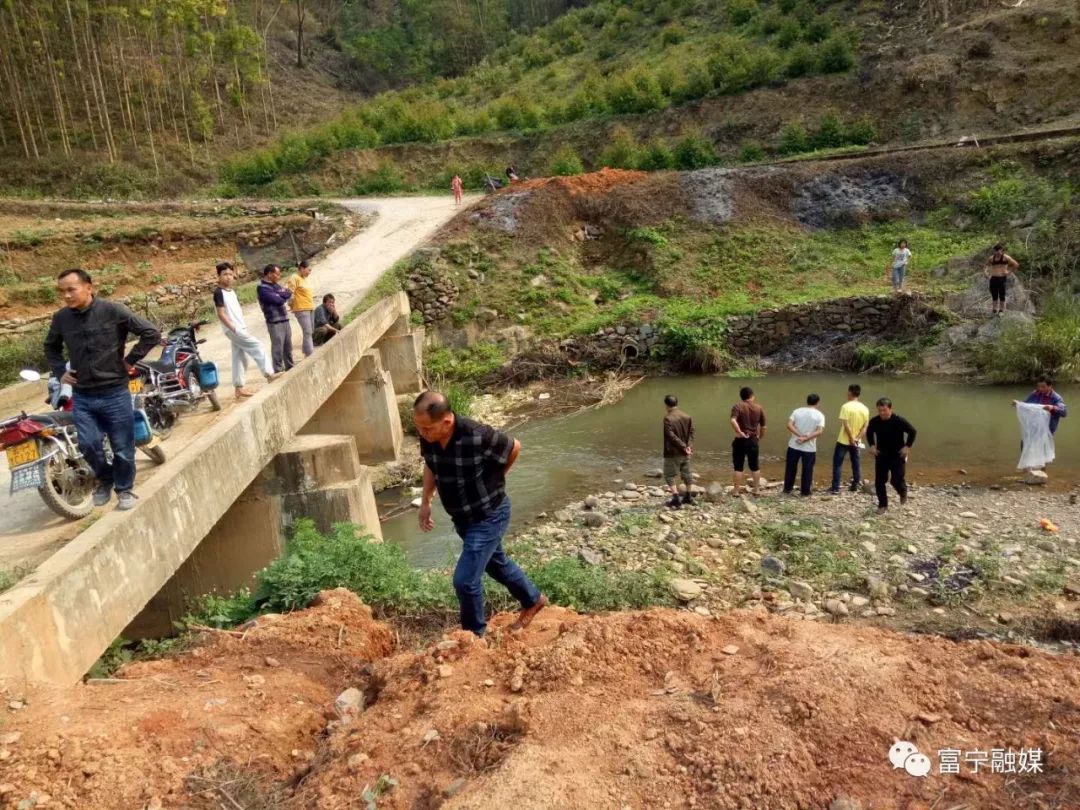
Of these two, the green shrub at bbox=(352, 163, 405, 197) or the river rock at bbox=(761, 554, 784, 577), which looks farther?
the green shrub at bbox=(352, 163, 405, 197)

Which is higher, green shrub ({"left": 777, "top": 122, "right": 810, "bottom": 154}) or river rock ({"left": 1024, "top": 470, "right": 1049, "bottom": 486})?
green shrub ({"left": 777, "top": 122, "right": 810, "bottom": 154})

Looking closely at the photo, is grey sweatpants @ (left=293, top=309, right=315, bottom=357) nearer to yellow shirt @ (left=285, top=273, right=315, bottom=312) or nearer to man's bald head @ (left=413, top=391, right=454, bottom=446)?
yellow shirt @ (left=285, top=273, right=315, bottom=312)

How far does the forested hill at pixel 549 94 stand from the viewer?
24.8 meters

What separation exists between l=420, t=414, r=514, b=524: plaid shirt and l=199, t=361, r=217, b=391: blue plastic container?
4.42 m

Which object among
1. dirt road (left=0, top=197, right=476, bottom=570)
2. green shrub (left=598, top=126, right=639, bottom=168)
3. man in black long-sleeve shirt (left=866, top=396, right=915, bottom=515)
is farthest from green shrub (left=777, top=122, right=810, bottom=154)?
man in black long-sleeve shirt (left=866, top=396, right=915, bottom=515)

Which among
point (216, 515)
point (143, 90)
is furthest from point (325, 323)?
point (143, 90)

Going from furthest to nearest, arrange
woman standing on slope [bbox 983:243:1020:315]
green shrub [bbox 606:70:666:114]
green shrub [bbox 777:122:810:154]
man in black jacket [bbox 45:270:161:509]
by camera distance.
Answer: green shrub [bbox 606:70:666:114], green shrub [bbox 777:122:810:154], woman standing on slope [bbox 983:243:1020:315], man in black jacket [bbox 45:270:161:509]

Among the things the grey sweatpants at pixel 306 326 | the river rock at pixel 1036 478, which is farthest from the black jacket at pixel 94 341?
the river rock at pixel 1036 478

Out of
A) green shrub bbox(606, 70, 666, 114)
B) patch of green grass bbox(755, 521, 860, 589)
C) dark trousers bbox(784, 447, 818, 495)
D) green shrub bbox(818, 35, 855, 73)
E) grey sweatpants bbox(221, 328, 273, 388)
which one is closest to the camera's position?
patch of green grass bbox(755, 521, 860, 589)

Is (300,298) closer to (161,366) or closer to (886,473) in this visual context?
(161,366)

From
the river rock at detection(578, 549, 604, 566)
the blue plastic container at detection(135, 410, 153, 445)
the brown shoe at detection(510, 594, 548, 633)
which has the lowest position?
the river rock at detection(578, 549, 604, 566)

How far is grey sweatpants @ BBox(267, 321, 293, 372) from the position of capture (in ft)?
30.1

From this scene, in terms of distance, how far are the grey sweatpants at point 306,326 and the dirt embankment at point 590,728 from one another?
6.79 metres

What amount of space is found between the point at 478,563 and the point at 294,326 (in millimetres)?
10506
